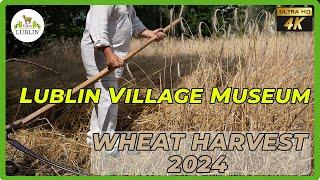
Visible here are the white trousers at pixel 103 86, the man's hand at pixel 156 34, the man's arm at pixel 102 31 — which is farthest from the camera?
the man's hand at pixel 156 34

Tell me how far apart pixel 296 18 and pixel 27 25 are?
1.15 metres

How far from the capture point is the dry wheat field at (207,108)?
210 centimetres

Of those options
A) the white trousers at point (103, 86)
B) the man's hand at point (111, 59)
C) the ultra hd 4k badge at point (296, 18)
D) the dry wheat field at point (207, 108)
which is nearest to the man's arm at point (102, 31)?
the man's hand at point (111, 59)

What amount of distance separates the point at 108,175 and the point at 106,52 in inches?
20.1

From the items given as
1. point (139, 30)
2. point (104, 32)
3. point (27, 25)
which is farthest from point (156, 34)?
point (27, 25)

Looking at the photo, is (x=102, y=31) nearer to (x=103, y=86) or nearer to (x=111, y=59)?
(x=111, y=59)

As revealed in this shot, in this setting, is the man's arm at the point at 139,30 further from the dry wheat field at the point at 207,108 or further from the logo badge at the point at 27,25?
the logo badge at the point at 27,25

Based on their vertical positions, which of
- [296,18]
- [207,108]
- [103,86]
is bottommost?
[207,108]

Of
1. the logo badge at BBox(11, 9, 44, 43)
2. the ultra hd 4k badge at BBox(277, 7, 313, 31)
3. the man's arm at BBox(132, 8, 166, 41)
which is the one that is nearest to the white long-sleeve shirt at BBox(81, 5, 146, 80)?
the man's arm at BBox(132, 8, 166, 41)

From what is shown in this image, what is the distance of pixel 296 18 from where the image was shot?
201cm

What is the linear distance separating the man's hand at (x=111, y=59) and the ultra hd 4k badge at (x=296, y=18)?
72cm

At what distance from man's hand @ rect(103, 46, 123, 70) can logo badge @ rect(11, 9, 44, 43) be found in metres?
0.31

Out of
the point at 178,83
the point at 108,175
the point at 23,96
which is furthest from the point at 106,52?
the point at 178,83

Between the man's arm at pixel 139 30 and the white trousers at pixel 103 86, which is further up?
the man's arm at pixel 139 30
